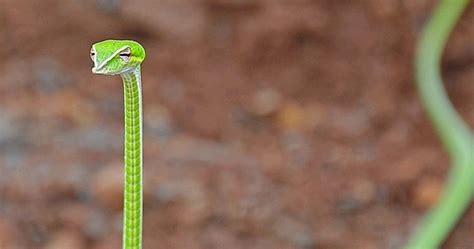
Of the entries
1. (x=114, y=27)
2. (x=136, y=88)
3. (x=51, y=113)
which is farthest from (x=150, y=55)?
(x=136, y=88)

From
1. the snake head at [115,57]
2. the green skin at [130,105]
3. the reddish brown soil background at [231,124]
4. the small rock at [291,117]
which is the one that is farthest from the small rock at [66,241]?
the snake head at [115,57]

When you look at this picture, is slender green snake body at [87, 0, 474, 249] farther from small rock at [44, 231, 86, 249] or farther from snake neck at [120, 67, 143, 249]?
snake neck at [120, 67, 143, 249]

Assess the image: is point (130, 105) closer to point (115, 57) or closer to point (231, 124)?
point (115, 57)

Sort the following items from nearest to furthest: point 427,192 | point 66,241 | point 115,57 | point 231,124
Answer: point 115,57 < point 66,241 < point 427,192 < point 231,124

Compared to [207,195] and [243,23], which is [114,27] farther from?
[207,195]

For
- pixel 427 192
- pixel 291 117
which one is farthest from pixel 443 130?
pixel 291 117

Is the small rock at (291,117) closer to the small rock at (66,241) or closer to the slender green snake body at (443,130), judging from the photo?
the slender green snake body at (443,130)

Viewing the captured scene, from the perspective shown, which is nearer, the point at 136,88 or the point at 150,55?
the point at 136,88
